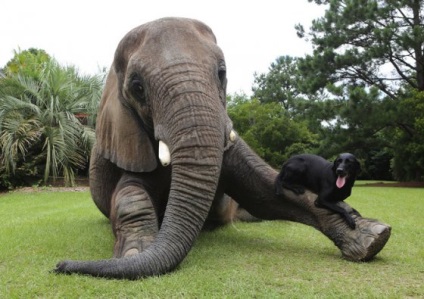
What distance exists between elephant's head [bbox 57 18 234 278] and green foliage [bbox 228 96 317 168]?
64.4ft

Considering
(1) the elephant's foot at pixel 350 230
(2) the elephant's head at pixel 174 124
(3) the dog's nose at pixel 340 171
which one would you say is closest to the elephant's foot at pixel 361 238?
(1) the elephant's foot at pixel 350 230

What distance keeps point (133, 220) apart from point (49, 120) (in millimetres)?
11789

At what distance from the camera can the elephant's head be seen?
11.2 ft

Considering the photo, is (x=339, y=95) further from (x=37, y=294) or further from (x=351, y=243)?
(x=37, y=294)

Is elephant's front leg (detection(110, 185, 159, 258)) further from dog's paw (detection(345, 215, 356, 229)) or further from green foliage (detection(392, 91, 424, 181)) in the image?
green foliage (detection(392, 91, 424, 181))

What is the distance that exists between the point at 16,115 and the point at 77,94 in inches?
83.3

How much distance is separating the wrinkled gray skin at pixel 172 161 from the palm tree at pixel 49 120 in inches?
385

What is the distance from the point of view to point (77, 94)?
16.0 meters

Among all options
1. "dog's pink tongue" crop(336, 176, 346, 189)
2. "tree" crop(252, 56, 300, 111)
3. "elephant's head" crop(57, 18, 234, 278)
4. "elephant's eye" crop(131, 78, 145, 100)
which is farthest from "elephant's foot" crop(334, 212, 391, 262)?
"tree" crop(252, 56, 300, 111)

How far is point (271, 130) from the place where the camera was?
24.6 metres

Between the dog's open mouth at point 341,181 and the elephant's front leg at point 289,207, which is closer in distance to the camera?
the elephant's front leg at point 289,207

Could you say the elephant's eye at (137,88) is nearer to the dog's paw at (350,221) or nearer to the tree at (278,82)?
the dog's paw at (350,221)

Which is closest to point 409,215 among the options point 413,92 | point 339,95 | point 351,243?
point 351,243

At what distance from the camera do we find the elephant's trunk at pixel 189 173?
3428 millimetres
